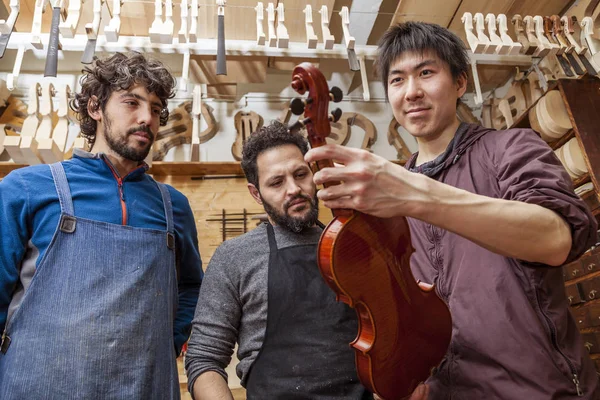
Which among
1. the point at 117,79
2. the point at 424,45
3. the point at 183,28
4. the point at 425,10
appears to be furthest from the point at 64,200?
the point at 425,10

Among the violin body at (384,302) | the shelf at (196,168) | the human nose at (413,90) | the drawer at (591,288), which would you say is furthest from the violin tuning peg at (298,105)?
the shelf at (196,168)

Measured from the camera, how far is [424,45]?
1744 mm

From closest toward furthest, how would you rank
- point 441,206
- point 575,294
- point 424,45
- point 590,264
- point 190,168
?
point 441,206 < point 424,45 < point 590,264 < point 575,294 < point 190,168

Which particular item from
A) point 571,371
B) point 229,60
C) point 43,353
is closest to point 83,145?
point 229,60

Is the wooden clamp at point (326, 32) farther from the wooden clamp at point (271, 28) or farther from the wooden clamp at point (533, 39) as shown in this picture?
the wooden clamp at point (533, 39)

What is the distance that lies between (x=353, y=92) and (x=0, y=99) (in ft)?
10.8

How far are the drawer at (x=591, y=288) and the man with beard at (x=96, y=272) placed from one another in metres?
2.50

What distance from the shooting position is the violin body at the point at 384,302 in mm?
1158

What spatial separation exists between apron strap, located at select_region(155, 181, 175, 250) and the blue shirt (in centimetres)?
2

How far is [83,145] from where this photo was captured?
12.0 feet

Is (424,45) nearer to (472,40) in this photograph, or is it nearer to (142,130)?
(142,130)

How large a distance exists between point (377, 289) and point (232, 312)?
77 centimetres

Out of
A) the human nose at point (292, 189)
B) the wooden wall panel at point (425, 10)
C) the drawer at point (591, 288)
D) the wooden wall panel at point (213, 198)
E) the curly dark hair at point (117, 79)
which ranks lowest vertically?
the drawer at point (591, 288)

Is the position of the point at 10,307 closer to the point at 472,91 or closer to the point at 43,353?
the point at 43,353
